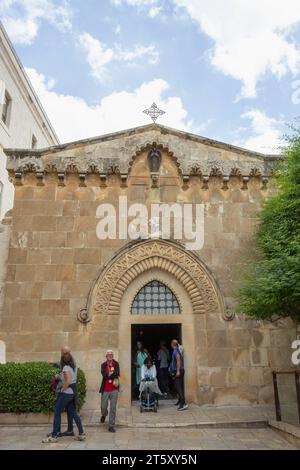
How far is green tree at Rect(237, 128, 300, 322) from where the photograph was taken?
25.1 ft

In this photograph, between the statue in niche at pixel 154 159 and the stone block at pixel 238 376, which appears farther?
the statue in niche at pixel 154 159

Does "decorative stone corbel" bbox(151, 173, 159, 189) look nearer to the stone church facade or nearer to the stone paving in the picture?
the stone church facade

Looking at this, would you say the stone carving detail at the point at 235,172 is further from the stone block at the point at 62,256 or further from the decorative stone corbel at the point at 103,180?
the stone block at the point at 62,256

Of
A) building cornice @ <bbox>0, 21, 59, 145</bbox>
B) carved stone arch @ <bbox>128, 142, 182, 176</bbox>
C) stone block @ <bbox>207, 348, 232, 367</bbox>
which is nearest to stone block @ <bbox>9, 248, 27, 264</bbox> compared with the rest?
carved stone arch @ <bbox>128, 142, 182, 176</bbox>

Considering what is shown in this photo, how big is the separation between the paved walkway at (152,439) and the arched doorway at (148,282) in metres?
2.42

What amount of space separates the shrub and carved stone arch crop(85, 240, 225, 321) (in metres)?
2.18

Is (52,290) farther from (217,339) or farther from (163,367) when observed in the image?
(217,339)

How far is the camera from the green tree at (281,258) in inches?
301

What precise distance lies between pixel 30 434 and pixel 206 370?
461 centimetres

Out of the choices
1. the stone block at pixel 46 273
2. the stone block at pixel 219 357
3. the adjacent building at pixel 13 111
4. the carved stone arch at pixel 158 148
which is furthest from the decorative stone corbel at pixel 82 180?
the stone block at pixel 219 357

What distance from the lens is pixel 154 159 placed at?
37.7 feet

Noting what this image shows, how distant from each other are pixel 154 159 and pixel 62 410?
7211mm

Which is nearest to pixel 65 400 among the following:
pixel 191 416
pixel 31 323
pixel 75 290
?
pixel 191 416

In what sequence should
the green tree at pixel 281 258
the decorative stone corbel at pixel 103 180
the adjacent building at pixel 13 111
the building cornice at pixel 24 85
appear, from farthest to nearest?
the building cornice at pixel 24 85
the adjacent building at pixel 13 111
the decorative stone corbel at pixel 103 180
the green tree at pixel 281 258
